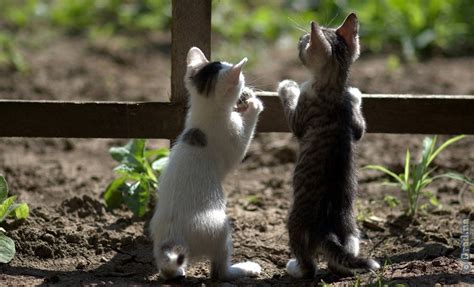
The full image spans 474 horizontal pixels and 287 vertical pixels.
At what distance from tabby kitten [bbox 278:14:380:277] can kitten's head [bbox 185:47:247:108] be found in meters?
0.41

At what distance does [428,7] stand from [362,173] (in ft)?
13.7

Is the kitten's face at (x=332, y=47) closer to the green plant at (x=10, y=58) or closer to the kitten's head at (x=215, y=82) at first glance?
the kitten's head at (x=215, y=82)

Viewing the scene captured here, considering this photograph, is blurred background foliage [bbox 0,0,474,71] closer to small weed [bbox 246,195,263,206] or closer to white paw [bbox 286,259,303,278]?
small weed [bbox 246,195,263,206]

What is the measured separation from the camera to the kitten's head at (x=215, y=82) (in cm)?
494

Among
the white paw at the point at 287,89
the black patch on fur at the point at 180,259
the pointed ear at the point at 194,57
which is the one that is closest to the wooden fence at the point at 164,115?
the white paw at the point at 287,89

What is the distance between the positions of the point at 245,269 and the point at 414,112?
5.15ft

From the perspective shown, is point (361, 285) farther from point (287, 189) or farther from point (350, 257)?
point (287, 189)

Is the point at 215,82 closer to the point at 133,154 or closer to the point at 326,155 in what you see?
the point at 326,155

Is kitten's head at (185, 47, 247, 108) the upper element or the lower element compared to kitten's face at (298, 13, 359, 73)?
lower

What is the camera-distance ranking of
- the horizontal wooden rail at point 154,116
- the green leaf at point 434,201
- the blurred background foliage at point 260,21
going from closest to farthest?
the horizontal wooden rail at point 154,116
the green leaf at point 434,201
the blurred background foliage at point 260,21

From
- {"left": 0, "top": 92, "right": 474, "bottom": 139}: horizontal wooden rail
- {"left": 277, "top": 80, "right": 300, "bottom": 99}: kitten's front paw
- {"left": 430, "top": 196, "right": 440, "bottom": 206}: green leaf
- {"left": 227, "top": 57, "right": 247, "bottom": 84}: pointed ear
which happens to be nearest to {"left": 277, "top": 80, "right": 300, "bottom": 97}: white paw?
{"left": 277, "top": 80, "right": 300, "bottom": 99}: kitten's front paw

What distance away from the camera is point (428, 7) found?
10547 mm

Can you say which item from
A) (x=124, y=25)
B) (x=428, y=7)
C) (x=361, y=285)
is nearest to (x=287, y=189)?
(x=361, y=285)

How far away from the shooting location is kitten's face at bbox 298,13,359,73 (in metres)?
4.96
